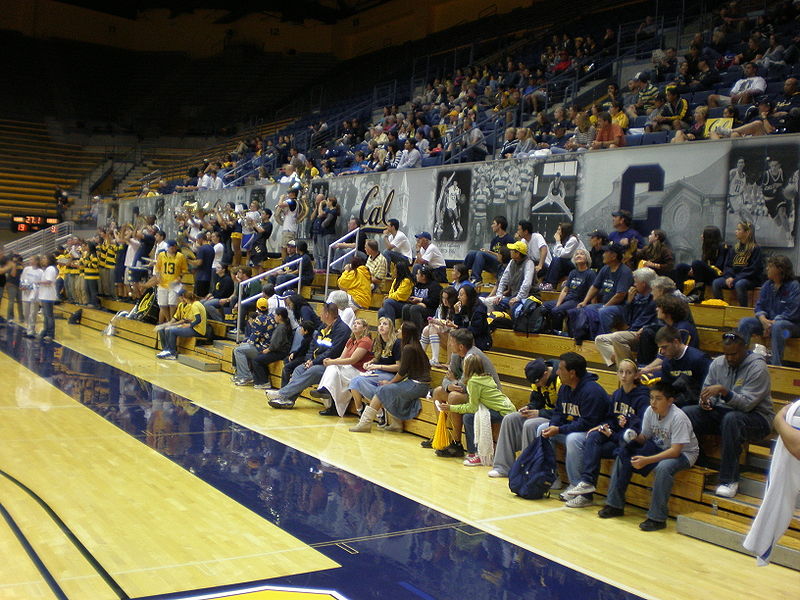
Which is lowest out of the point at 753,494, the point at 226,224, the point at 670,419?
the point at 753,494

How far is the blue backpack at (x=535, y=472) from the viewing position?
6.38 metres

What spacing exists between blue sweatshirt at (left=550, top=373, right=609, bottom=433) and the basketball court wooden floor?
66 cm

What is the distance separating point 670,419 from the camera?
586cm

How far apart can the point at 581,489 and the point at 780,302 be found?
2673 millimetres

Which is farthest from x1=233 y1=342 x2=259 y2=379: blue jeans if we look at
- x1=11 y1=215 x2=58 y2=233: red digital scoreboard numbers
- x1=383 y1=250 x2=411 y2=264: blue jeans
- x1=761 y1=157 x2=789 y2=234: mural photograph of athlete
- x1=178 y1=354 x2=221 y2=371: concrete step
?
x1=11 y1=215 x2=58 y2=233: red digital scoreboard numbers

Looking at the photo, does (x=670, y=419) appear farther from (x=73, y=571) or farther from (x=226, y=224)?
(x=226, y=224)

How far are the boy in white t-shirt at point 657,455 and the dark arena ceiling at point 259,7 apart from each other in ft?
93.9

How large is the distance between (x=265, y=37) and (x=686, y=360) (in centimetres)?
3191

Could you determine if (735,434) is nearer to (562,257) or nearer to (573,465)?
(573,465)

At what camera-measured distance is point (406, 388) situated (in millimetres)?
8609

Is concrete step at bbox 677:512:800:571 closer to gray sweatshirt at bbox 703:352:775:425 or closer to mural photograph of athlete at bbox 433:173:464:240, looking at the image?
gray sweatshirt at bbox 703:352:775:425

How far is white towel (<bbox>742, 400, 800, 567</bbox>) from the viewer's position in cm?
362

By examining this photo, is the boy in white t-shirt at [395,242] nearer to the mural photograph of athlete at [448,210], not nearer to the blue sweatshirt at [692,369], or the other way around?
the mural photograph of athlete at [448,210]

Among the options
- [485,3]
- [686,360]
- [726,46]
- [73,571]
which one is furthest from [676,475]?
[485,3]
